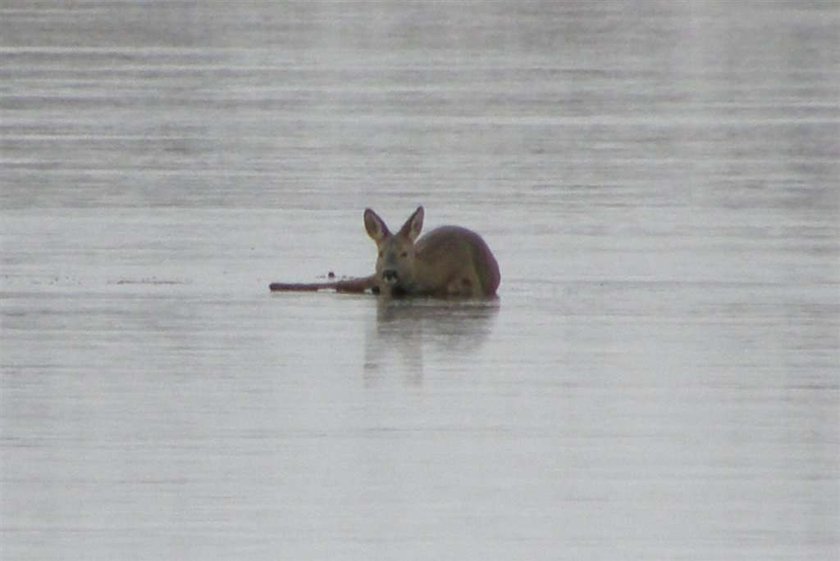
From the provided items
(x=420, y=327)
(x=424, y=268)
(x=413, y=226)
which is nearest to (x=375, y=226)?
(x=413, y=226)

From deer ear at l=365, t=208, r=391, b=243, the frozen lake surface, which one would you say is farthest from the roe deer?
the frozen lake surface

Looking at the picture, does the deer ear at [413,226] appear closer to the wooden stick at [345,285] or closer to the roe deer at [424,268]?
the roe deer at [424,268]

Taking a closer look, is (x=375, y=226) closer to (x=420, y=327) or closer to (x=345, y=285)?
(x=345, y=285)

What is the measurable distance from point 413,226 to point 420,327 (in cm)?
123

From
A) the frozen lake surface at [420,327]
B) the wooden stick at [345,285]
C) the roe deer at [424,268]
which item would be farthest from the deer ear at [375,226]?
the frozen lake surface at [420,327]

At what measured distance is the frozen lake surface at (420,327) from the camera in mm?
7629

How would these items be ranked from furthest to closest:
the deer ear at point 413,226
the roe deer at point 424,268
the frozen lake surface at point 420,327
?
the deer ear at point 413,226 → the roe deer at point 424,268 → the frozen lake surface at point 420,327

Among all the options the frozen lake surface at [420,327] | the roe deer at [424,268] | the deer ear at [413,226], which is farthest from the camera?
the deer ear at [413,226]

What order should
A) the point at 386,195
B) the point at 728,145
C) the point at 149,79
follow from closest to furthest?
the point at 386,195
the point at 728,145
the point at 149,79

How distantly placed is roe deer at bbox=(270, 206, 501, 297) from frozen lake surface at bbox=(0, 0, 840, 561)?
0.14 meters

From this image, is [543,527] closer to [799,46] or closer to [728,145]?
[728,145]

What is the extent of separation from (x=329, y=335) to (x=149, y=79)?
1392 cm

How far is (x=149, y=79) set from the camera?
972 inches

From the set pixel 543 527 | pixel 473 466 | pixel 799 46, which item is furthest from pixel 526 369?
pixel 799 46
